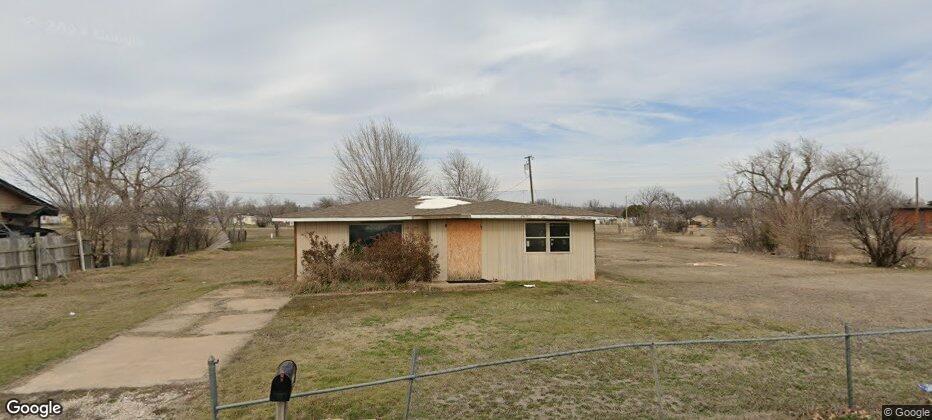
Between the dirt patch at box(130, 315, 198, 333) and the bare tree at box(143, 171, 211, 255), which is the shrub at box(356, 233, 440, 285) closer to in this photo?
the dirt patch at box(130, 315, 198, 333)

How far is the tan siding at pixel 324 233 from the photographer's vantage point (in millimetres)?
15289

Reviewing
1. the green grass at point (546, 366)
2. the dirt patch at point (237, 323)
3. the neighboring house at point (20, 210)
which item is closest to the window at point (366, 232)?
the green grass at point (546, 366)

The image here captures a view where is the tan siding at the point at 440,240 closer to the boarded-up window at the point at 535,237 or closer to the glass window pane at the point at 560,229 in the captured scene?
the boarded-up window at the point at 535,237

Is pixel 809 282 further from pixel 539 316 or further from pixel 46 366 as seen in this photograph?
pixel 46 366

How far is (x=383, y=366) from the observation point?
666cm

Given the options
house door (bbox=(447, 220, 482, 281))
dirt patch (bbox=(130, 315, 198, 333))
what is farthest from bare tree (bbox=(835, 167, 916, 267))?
dirt patch (bbox=(130, 315, 198, 333))

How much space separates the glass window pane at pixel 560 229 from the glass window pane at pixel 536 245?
42 cm

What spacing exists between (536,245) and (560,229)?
→ 38.4 inches

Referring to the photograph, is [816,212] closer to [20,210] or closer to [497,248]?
[497,248]

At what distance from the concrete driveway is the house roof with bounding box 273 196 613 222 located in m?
4.00

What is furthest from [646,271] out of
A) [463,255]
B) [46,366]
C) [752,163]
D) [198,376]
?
[752,163]

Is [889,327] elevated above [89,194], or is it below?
below

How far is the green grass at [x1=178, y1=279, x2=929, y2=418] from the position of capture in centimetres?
526

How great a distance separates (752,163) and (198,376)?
43474 mm
